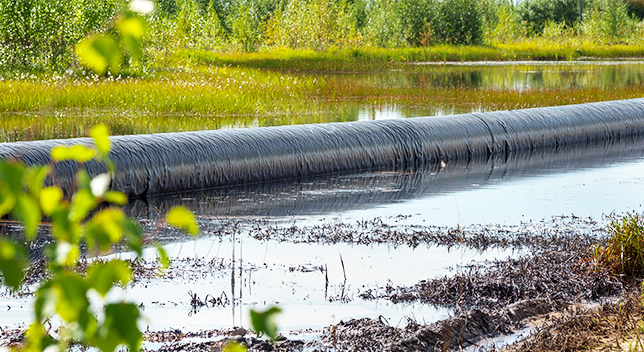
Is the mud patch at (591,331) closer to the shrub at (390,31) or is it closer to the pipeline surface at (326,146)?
the pipeline surface at (326,146)

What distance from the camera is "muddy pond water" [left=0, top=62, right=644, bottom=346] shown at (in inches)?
164

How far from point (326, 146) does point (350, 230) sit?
115 inches

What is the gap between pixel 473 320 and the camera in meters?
3.77

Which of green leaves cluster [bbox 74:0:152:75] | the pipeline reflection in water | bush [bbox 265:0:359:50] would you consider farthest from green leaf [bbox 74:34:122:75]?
bush [bbox 265:0:359:50]

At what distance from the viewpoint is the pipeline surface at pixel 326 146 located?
7.52 metres

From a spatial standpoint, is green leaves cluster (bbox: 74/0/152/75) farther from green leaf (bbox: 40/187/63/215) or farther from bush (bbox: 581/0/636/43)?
bush (bbox: 581/0/636/43)

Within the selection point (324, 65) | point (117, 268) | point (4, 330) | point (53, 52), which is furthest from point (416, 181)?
point (324, 65)

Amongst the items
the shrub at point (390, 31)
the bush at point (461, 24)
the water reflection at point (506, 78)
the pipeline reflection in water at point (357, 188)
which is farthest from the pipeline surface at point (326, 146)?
the shrub at point (390, 31)

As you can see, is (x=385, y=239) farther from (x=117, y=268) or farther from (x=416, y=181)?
(x=117, y=268)

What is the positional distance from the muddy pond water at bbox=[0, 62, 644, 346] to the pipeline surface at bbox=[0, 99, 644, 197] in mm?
214

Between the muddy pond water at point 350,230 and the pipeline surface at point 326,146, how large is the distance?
8.4 inches

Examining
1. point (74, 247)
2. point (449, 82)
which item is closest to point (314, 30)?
point (449, 82)

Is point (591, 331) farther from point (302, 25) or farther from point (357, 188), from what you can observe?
point (302, 25)

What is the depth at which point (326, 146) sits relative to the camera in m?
8.83
